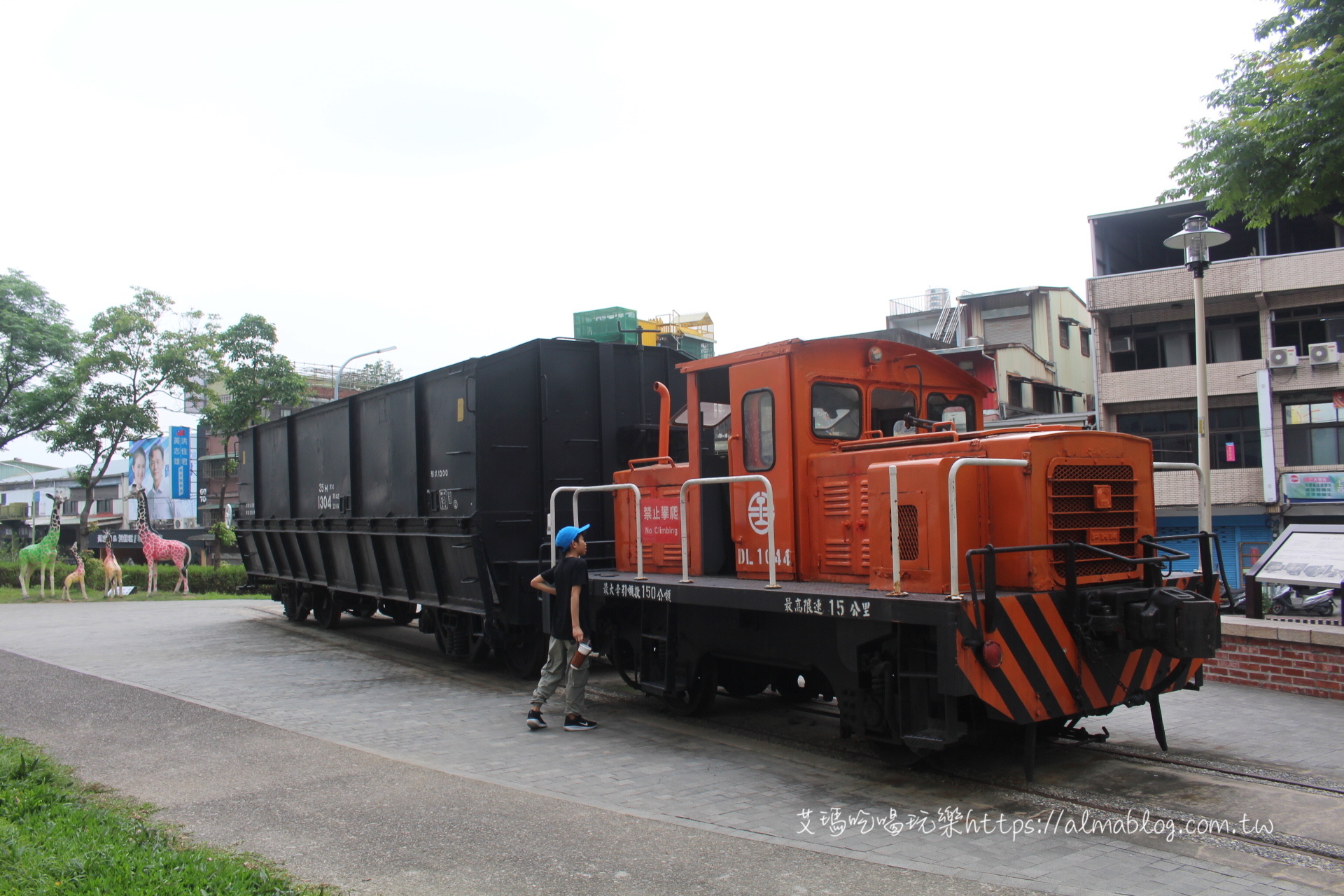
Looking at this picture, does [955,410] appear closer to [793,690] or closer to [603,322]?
[793,690]

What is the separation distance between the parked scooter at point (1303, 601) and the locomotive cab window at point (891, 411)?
612cm

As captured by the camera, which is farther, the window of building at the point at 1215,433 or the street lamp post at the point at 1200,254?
the window of building at the point at 1215,433

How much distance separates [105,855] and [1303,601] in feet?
41.4

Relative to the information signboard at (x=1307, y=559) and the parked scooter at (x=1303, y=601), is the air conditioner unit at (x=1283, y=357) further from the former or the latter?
the information signboard at (x=1307, y=559)

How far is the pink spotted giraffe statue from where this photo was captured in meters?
23.3

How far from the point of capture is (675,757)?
7031mm

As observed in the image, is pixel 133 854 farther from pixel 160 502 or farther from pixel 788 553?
pixel 160 502

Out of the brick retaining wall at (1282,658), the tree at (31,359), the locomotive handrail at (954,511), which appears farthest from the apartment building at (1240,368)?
the tree at (31,359)

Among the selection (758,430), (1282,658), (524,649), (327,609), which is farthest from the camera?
(327,609)

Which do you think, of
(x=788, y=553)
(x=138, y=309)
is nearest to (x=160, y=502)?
(x=138, y=309)

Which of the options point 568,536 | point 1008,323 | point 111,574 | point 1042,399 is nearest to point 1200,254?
point 568,536

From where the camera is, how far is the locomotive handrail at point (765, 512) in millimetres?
6704

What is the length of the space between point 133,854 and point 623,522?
537 cm

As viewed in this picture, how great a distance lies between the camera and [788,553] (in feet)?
23.5
